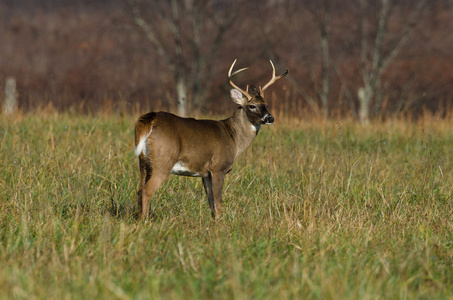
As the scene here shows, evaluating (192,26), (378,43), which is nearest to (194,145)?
(192,26)

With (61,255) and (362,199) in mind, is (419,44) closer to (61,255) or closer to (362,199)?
(362,199)

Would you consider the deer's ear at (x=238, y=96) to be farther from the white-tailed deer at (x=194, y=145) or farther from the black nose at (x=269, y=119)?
the black nose at (x=269, y=119)

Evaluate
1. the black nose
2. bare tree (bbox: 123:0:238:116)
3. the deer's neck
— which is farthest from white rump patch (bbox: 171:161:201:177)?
bare tree (bbox: 123:0:238:116)

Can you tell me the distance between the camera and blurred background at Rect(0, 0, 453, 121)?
14.7 m

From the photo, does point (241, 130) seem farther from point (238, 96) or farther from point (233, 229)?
point (233, 229)

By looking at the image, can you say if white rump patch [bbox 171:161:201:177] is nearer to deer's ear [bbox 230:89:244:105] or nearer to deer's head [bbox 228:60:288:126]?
deer's head [bbox 228:60:288:126]

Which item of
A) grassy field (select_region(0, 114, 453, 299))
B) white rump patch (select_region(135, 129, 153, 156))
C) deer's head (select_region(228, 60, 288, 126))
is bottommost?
grassy field (select_region(0, 114, 453, 299))

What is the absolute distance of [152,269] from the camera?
3357 mm

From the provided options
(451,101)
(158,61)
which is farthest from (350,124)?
(158,61)

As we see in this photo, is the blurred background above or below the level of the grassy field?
above

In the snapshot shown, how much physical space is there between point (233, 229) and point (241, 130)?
5.11 feet

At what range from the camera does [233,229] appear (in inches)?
177

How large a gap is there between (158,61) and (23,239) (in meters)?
20.7

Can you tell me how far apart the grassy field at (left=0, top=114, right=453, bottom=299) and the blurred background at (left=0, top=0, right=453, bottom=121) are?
4.47 m
